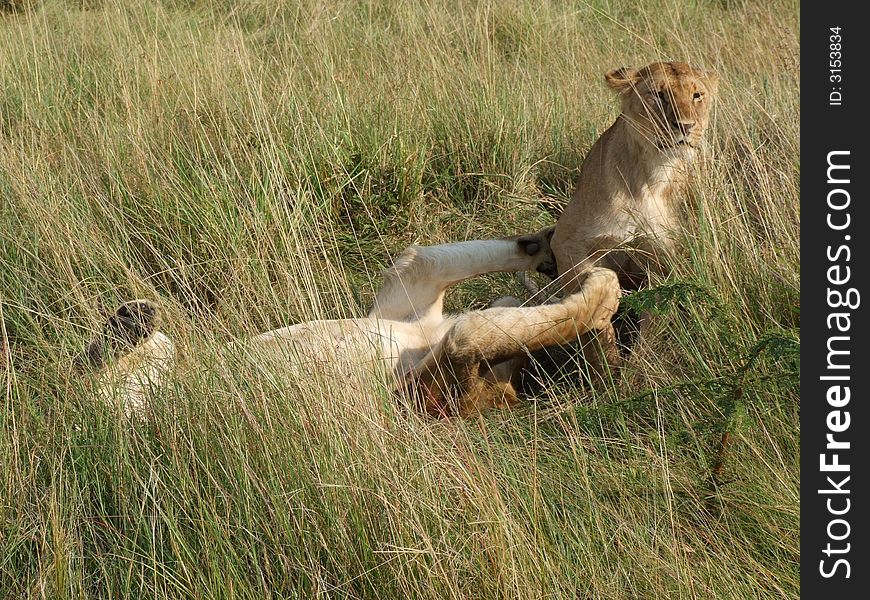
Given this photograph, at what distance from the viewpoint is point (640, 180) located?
13.1 feet

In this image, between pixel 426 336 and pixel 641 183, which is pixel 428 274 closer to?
pixel 426 336

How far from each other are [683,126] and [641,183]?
0.91 feet

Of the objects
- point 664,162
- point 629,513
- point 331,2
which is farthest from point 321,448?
point 331,2

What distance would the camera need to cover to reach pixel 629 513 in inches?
102

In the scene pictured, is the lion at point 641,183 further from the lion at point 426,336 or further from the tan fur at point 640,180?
the lion at point 426,336

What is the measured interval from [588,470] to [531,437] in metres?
0.37

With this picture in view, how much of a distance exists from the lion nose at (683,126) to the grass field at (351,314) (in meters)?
0.16

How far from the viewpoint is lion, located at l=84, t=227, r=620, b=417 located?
9.53ft

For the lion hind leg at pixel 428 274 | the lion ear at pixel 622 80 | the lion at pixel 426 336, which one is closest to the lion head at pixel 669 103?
the lion ear at pixel 622 80

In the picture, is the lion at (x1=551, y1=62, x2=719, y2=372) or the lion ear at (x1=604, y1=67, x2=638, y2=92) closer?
the lion at (x1=551, y1=62, x2=719, y2=372)

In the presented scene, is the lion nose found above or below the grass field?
above

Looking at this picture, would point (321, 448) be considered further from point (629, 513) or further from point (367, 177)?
point (367, 177)

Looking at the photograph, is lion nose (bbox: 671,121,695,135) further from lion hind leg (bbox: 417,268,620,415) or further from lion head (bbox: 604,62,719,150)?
lion hind leg (bbox: 417,268,620,415)

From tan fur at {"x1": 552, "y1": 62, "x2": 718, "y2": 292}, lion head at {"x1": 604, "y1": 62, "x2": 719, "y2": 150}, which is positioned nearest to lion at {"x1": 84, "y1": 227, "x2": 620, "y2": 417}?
tan fur at {"x1": 552, "y1": 62, "x2": 718, "y2": 292}
